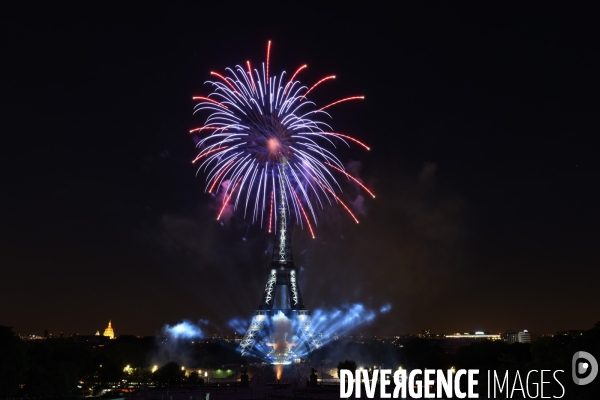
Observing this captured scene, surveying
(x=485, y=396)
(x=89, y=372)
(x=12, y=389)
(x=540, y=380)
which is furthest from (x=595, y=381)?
(x=89, y=372)

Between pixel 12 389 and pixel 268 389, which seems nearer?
pixel 12 389

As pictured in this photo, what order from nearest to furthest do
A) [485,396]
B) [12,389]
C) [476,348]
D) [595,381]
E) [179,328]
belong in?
[595,381], [12,389], [485,396], [476,348], [179,328]

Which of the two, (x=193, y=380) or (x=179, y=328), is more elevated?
(x=179, y=328)

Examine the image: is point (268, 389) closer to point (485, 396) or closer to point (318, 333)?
point (485, 396)

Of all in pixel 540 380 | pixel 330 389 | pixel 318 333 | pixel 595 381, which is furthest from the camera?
pixel 318 333

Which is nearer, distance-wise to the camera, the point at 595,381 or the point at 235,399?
the point at 595,381

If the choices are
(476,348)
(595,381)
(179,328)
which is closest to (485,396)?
(595,381)

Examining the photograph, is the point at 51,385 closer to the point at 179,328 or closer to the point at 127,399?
the point at 127,399

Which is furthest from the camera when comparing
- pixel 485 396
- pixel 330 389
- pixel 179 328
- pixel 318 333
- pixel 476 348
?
pixel 179 328

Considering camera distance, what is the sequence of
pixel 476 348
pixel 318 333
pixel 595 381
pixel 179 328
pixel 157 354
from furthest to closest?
pixel 179 328 → pixel 318 333 → pixel 157 354 → pixel 476 348 → pixel 595 381
